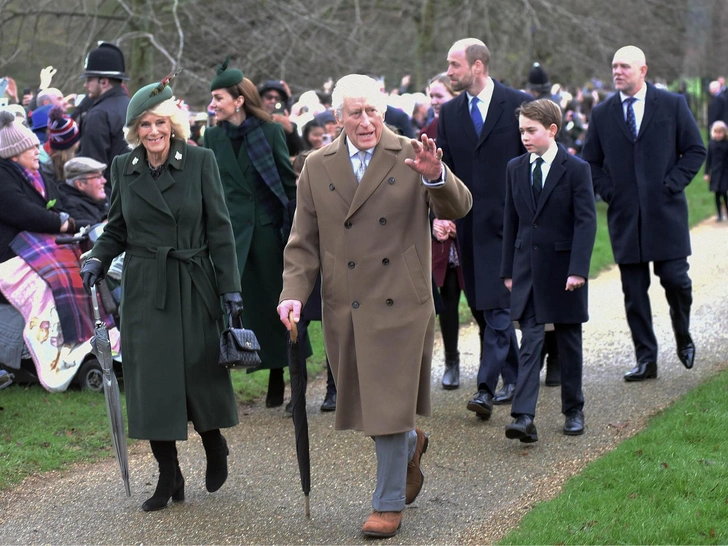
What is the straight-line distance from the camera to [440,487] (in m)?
5.55

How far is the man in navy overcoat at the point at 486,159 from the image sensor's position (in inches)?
275

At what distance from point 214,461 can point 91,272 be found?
1099 millimetres

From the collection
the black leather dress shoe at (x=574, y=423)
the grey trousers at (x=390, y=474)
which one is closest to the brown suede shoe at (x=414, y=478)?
the grey trousers at (x=390, y=474)

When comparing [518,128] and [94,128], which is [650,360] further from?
[94,128]

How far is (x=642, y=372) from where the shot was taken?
24.6ft

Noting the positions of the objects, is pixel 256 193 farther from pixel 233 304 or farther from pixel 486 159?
pixel 233 304

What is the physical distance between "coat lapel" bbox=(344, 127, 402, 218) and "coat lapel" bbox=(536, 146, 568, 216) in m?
1.68

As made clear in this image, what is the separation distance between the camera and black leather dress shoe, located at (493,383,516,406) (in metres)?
7.16

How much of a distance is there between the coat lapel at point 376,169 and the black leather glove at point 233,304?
81 cm

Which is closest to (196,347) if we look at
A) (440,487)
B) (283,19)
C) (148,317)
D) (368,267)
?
(148,317)

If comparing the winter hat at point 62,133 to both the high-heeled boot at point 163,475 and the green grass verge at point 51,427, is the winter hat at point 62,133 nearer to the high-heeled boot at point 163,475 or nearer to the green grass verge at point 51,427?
the green grass verge at point 51,427

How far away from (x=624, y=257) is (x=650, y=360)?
72cm

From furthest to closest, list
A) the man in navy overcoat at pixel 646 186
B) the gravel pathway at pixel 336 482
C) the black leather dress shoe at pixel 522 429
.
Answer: the man in navy overcoat at pixel 646 186 → the black leather dress shoe at pixel 522 429 → the gravel pathway at pixel 336 482

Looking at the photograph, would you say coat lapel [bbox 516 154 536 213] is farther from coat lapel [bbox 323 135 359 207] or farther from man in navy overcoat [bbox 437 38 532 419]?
coat lapel [bbox 323 135 359 207]
